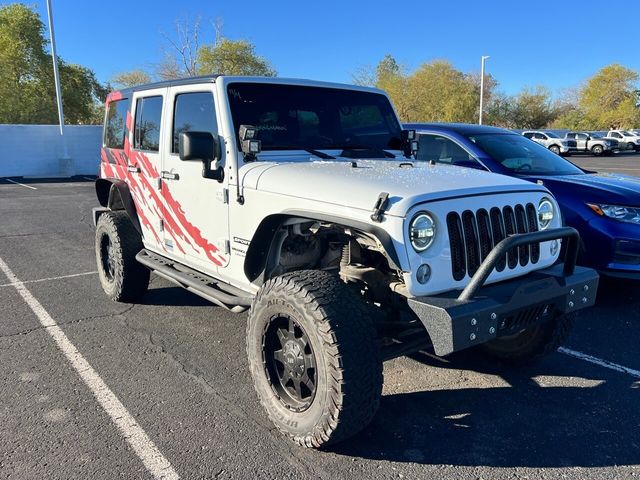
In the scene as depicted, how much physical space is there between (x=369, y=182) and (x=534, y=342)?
5.82 ft

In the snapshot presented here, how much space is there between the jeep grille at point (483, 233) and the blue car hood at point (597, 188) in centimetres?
235

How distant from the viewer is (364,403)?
8.56ft

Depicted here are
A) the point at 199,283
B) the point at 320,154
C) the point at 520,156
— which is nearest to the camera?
the point at 320,154

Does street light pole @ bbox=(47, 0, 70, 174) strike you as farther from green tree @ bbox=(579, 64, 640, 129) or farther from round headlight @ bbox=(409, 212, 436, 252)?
green tree @ bbox=(579, 64, 640, 129)

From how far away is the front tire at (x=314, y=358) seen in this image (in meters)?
2.55

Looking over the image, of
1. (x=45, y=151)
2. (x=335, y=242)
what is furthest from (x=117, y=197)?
(x=45, y=151)

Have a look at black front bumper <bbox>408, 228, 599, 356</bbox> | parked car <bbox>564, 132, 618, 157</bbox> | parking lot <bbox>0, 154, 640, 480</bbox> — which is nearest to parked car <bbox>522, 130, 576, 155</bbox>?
parked car <bbox>564, 132, 618, 157</bbox>

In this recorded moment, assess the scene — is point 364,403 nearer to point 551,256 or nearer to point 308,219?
point 308,219

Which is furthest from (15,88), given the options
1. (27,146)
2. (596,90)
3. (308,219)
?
(596,90)

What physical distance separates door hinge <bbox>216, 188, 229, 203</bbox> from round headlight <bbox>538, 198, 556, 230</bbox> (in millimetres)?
2007

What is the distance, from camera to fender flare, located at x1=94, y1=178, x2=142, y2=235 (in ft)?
16.5

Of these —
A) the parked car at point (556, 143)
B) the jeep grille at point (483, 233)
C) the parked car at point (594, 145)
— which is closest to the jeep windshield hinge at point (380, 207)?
the jeep grille at point (483, 233)

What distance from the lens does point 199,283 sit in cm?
393

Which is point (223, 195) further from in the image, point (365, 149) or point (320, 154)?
point (365, 149)
